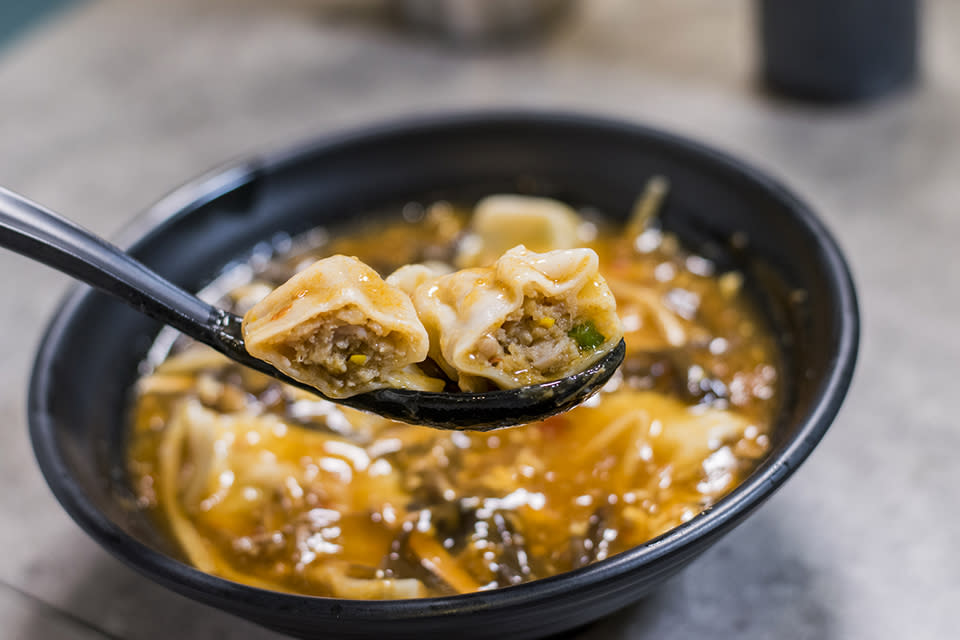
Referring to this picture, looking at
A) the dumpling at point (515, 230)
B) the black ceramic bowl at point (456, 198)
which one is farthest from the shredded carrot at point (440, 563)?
the dumpling at point (515, 230)

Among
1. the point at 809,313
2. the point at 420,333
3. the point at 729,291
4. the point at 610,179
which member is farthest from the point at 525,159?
the point at 420,333

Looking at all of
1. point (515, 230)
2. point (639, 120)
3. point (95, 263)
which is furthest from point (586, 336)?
point (639, 120)

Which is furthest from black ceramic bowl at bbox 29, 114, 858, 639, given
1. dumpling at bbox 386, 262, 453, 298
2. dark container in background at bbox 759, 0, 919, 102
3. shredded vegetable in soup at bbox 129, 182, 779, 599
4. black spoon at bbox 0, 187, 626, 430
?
dark container in background at bbox 759, 0, 919, 102

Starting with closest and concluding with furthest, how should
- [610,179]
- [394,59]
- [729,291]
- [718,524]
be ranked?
[718,524]
[729,291]
[610,179]
[394,59]

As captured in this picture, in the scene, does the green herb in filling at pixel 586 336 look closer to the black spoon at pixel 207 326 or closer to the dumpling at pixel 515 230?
the black spoon at pixel 207 326

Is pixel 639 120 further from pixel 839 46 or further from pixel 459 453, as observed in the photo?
pixel 459 453

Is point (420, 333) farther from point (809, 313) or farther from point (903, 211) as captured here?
point (903, 211)
